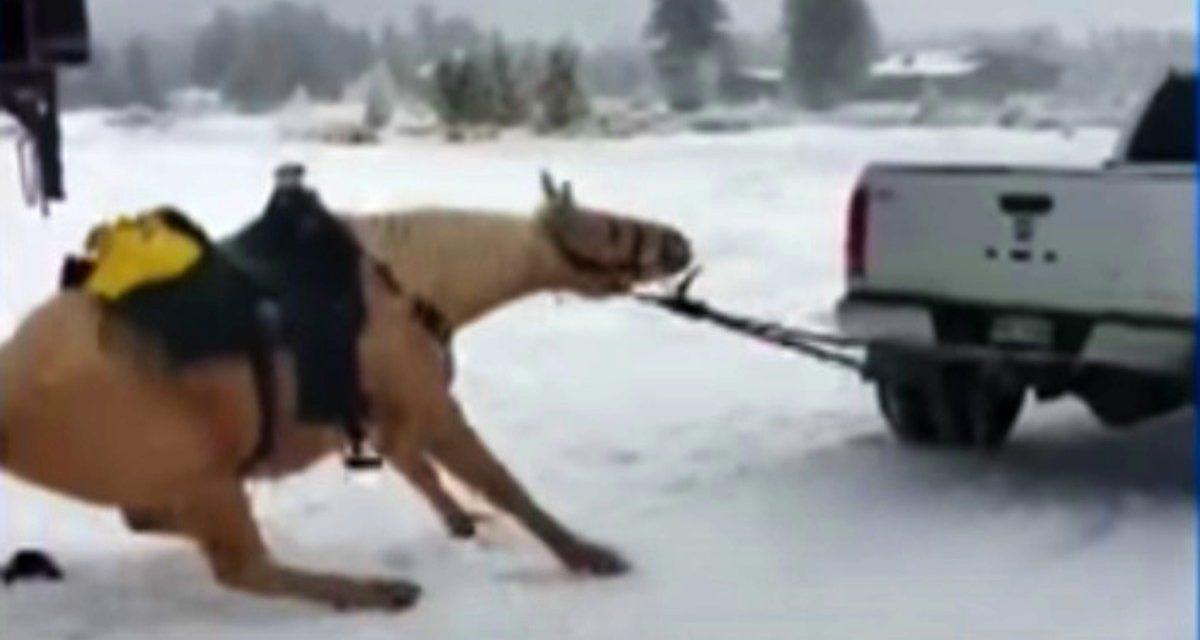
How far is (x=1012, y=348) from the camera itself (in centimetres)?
751

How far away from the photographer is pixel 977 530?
6.93 metres

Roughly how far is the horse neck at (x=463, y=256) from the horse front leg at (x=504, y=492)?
1.01 ft

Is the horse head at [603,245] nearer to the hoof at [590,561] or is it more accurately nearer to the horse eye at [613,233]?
the horse eye at [613,233]

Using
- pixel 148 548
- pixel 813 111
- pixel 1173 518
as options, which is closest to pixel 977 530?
pixel 1173 518

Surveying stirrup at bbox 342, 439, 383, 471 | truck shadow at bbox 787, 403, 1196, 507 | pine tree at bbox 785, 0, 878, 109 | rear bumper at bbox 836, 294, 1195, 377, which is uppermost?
rear bumper at bbox 836, 294, 1195, 377

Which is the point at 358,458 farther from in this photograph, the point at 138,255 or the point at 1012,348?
the point at 1012,348

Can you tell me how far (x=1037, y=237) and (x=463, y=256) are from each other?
5.99ft

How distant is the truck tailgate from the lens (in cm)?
702

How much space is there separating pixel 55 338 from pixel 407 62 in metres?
32.8

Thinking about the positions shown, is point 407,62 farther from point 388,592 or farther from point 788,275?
point 388,592

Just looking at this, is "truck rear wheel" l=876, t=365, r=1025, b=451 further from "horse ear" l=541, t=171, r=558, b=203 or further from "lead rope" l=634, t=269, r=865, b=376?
"horse ear" l=541, t=171, r=558, b=203

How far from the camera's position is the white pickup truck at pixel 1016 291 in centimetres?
707

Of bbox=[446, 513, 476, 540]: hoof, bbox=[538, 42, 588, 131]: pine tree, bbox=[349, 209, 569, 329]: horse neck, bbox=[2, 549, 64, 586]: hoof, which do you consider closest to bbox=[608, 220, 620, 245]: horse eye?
bbox=[349, 209, 569, 329]: horse neck

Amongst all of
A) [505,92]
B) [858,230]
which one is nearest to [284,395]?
[858,230]
